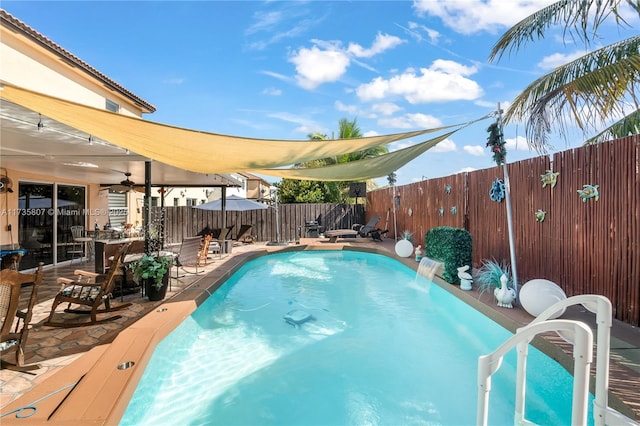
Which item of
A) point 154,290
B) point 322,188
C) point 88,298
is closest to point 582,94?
point 154,290

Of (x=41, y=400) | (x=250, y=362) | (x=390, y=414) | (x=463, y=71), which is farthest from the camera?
(x=463, y=71)

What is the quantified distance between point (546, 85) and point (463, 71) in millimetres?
4264

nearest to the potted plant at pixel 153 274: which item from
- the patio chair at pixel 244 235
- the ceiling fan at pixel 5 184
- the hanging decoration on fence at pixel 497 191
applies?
the ceiling fan at pixel 5 184

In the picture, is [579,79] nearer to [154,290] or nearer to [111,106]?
[154,290]

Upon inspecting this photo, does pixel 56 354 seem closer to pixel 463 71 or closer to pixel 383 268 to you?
pixel 383 268

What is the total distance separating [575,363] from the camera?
1.34m

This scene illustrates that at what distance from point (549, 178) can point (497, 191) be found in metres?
1.63

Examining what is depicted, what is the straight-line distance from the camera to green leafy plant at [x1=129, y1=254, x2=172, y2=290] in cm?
526

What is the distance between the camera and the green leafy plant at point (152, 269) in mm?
5262

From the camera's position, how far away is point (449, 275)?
6398 millimetres

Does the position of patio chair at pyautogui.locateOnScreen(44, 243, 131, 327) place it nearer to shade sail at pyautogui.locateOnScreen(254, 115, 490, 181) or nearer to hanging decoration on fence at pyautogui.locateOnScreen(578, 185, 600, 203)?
shade sail at pyautogui.locateOnScreen(254, 115, 490, 181)

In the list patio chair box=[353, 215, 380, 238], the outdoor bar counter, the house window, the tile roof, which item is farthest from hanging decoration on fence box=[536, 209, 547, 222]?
the house window

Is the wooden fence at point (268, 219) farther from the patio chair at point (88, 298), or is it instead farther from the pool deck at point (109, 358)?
the patio chair at point (88, 298)

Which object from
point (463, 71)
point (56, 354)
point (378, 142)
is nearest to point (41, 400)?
point (56, 354)
